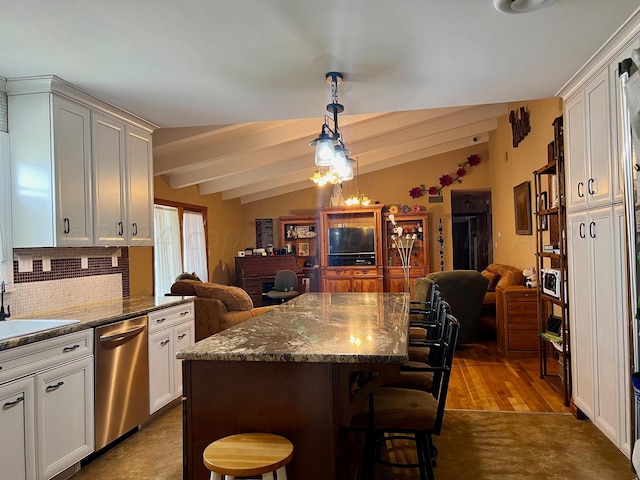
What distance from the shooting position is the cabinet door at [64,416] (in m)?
2.22

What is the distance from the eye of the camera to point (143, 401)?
3.03 meters

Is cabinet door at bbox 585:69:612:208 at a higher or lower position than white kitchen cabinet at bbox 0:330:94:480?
higher

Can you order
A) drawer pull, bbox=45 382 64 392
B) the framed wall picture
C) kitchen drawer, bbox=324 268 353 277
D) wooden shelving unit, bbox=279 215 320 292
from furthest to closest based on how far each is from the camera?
wooden shelving unit, bbox=279 215 320 292, kitchen drawer, bbox=324 268 353 277, the framed wall picture, drawer pull, bbox=45 382 64 392

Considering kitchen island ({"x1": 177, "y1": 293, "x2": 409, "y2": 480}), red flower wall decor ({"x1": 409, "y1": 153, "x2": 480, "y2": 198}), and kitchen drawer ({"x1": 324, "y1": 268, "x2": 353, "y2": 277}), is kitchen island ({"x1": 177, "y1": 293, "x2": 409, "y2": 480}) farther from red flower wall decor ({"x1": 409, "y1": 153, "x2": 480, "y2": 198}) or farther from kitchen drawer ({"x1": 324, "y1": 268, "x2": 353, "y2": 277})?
red flower wall decor ({"x1": 409, "y1": 153, "x2": 480, "y2": 198})

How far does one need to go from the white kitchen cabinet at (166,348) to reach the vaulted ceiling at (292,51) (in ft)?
5.23

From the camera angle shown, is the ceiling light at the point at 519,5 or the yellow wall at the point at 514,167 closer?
the ceiling light at the point at 519,5

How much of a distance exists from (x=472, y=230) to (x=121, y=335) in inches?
347

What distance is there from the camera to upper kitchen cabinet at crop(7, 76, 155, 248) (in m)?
2.75

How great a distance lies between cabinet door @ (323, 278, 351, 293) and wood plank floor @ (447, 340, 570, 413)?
12.0 feet

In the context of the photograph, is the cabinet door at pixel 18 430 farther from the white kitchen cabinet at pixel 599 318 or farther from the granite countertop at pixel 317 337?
the white kitchen cabinet at pixel 599 318

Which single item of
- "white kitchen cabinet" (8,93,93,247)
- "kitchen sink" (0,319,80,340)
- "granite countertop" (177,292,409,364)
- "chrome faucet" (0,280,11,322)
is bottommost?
"granite countertop" (177,292,409,364)

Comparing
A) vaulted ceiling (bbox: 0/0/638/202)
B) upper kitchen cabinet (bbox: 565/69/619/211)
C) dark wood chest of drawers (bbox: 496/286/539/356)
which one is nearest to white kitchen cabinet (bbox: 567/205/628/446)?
upper kitchen cabinet (bbox: 565/69/619/211)

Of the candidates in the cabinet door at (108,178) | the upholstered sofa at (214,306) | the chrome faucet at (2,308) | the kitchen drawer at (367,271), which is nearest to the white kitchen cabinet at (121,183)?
the cabinet door at (108,178)

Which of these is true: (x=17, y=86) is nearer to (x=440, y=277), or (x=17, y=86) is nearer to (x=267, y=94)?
(x=267, y=94)
